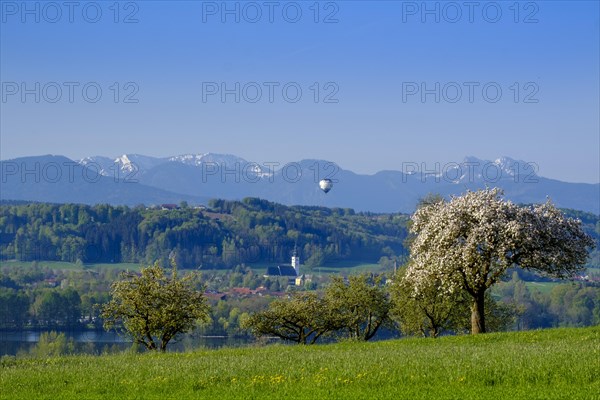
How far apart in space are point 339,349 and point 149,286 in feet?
75.1

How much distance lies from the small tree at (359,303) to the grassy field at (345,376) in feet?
121

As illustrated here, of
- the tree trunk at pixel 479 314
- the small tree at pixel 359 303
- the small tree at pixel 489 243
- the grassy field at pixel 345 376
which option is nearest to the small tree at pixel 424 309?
the small tree at pixel 359 303

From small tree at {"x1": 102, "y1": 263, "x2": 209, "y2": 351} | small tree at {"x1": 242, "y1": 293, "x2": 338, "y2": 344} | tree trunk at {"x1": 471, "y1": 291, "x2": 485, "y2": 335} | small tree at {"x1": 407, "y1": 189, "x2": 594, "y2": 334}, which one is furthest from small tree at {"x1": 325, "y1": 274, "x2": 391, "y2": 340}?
tree trunk at {"x1": 471, "y1": 291, "x2": 485, "y2": 335}

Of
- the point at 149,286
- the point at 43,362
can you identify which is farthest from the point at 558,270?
the point at 43,362

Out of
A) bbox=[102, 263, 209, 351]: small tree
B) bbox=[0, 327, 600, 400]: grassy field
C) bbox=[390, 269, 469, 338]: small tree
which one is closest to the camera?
bbox=[0, 327, 600, 400]: grassy field

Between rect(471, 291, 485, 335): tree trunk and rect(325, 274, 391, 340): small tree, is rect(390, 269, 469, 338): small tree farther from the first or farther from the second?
rect(471, 291, 485, 335): tree trunk

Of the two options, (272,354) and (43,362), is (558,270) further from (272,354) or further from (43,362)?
(43,362)

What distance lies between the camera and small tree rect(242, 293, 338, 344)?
7375 centimetres

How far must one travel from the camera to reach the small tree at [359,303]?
262 feet

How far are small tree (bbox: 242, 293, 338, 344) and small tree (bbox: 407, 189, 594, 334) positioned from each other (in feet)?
50.9

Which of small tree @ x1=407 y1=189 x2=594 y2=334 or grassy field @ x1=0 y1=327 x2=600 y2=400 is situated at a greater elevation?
small tree @ x1=407 y1=189 x2=594 y2=334

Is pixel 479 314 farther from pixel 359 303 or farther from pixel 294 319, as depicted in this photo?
pixel 359 303

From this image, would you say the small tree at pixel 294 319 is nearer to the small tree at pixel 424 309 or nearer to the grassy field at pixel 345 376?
the small tree at pixel 424 309

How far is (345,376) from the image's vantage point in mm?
33500
